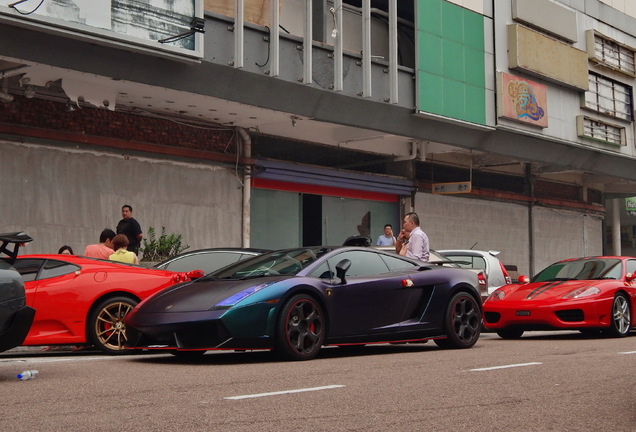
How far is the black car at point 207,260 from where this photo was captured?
12828 mm

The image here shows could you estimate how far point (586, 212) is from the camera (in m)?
37.8

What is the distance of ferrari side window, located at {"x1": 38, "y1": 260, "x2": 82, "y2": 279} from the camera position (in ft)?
35.7

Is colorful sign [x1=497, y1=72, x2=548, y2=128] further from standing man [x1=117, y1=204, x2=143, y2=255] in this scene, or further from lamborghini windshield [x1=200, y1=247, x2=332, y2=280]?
lamborghini windshield [x1=200, y1=247, x2=332, y2=280]

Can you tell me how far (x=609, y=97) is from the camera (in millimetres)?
33125

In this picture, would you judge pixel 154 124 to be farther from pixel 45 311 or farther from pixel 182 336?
pixel 182 336

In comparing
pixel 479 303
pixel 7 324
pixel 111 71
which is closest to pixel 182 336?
pixel 7 324

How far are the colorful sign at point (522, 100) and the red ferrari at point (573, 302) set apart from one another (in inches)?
507

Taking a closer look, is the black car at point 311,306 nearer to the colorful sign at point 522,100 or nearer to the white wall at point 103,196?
the white wall at point 103,196

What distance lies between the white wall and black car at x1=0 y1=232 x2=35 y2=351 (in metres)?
10.9

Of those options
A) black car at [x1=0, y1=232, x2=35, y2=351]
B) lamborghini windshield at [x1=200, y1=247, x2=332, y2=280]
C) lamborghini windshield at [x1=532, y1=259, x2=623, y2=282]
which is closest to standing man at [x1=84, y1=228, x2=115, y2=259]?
lamborghini windshield at [x1=200, y1=247, x2=332, y2=280]

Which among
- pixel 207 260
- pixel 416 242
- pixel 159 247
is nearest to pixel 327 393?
pixel 207 260

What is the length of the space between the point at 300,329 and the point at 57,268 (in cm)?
314

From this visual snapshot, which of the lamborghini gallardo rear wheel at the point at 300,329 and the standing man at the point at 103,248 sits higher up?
the standing man at the point at 103,248

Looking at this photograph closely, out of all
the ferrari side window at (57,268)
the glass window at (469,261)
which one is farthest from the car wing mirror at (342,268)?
the glass window at (469,261)
